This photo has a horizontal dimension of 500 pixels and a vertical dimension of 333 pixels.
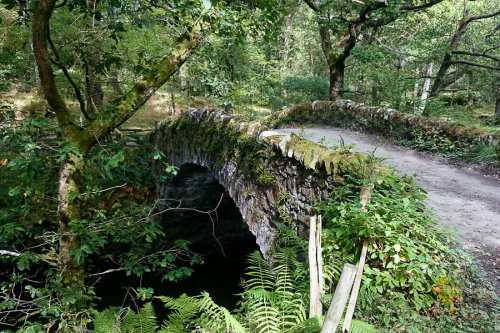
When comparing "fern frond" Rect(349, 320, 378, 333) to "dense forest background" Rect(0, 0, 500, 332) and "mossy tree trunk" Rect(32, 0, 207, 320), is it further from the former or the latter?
"mossy tree trunk" Rect(32, 0, 207, 320)

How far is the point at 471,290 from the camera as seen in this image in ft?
8.53

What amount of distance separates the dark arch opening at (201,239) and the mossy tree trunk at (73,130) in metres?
4.39

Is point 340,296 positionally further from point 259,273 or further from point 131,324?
point 131,324

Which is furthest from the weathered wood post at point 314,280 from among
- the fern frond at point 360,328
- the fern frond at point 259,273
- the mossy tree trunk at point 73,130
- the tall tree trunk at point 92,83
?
the tall tree trunk at point 92,83

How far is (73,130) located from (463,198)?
5.73 metres

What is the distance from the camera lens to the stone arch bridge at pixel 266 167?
12.2 feet

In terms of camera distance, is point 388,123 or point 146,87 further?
point 388,123

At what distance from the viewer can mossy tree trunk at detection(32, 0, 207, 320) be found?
3.55 meters

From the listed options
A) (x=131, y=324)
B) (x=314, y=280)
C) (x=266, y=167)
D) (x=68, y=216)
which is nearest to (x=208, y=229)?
(x=266, y=167)

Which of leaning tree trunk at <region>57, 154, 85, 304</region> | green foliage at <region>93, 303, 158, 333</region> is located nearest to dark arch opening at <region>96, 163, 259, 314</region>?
leaning tree trunk at <region>57, 154, 85, 304</region>

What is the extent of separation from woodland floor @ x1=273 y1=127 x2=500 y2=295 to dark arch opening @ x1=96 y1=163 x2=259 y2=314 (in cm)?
472

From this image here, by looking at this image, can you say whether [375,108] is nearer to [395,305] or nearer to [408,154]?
[408,154]

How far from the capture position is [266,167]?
15.7 feet

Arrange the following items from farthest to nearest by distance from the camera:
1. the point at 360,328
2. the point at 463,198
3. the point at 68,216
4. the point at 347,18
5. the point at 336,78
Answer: the point at 336,78
the point at 347,18
the point at 463,198
the point at 68,216
the point at 360,328
